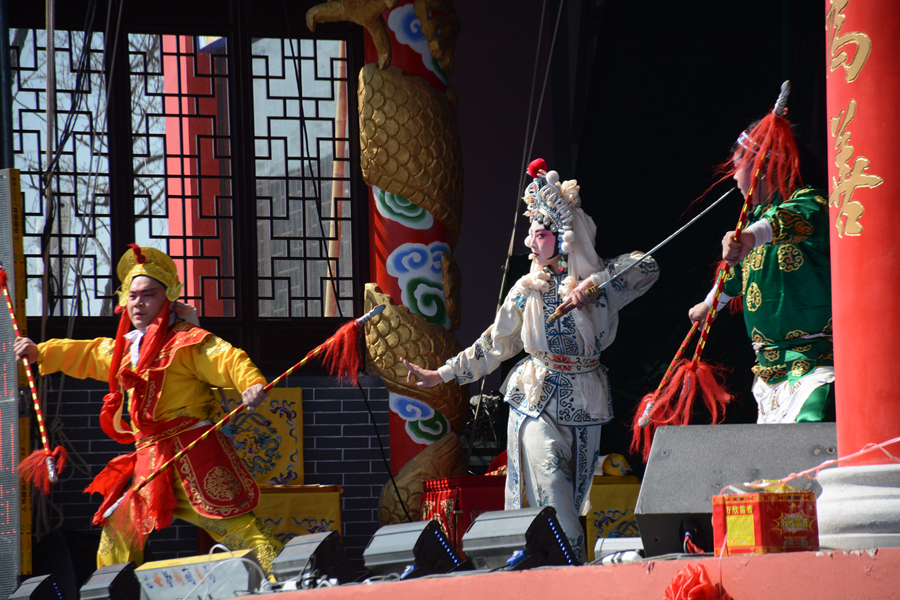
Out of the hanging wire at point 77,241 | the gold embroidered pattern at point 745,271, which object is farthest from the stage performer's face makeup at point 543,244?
the hanging wire at point 77,241

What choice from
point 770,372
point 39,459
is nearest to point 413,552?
point 770,372

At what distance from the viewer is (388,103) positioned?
19.9 ft

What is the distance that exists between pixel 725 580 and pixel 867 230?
94cm

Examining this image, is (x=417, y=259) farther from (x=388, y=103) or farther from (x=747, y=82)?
(x=747, y=82)

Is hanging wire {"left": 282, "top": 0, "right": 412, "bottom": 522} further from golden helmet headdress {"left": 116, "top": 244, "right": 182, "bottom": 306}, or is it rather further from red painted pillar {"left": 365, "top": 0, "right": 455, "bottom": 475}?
golden helmet headdress {"left": 116, "top": 244, "right": 182, "bottom": 306}

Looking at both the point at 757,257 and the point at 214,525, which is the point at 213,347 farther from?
the point at 757,257

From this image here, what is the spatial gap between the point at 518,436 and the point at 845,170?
200cm

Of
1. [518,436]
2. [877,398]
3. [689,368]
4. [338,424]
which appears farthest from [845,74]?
[338,424]

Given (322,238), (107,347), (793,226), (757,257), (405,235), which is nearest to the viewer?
(793,226)

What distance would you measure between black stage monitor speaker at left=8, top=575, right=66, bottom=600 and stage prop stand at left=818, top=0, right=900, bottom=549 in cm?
281

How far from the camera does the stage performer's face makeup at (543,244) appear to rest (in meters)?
4.55

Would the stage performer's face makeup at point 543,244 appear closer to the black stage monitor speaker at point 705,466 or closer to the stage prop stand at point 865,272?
the black stage monitor speaker at point 705,466

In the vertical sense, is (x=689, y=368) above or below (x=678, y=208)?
below

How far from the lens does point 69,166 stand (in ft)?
20.4
